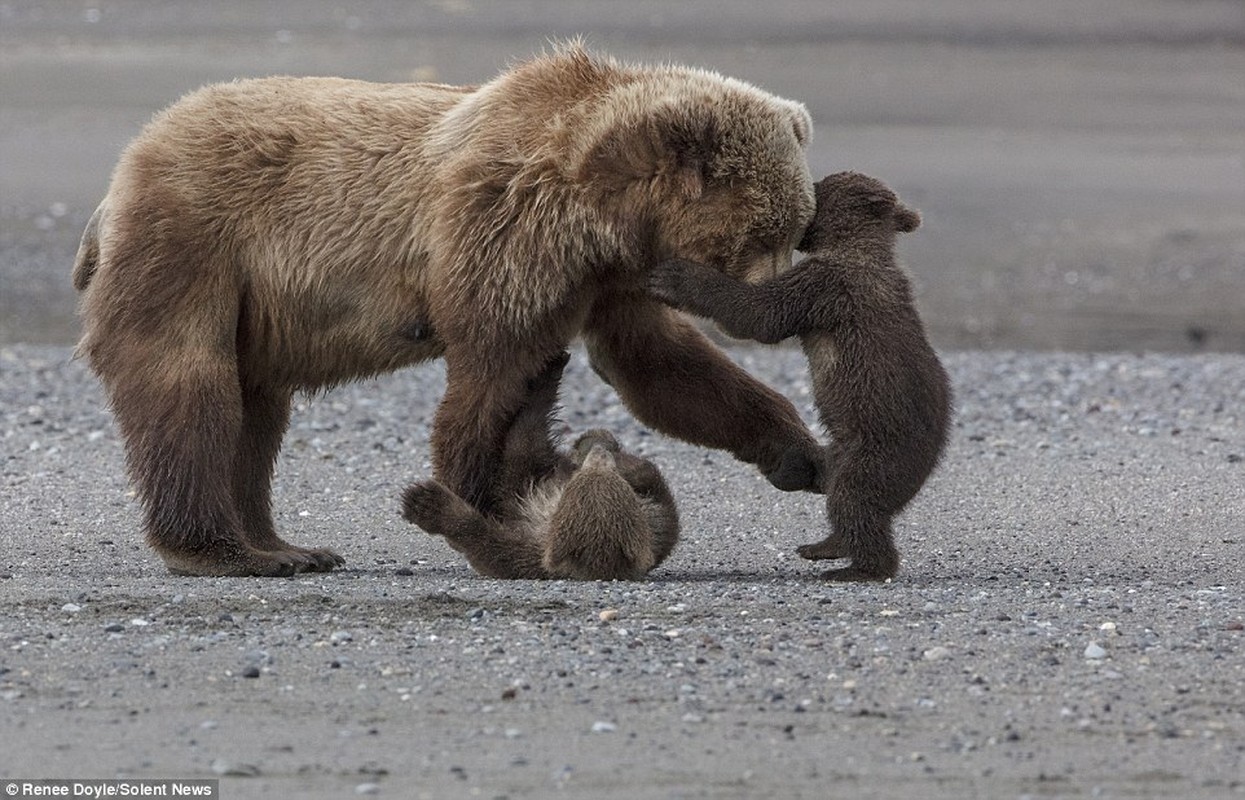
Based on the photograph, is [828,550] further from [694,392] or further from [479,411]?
[479,411]

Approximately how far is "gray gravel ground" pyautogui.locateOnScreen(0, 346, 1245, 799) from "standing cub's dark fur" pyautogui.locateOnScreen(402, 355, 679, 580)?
19 centimetres

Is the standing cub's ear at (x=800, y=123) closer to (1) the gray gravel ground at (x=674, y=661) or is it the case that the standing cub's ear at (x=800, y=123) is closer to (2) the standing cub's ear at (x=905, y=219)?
(2) the standing cub's ear at (x=905, y=219)

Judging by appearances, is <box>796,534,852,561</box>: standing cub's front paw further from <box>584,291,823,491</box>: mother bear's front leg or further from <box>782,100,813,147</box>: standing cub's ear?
<box>782,100,813,147</box>: standing cub's ear

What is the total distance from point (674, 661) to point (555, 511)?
1449mm

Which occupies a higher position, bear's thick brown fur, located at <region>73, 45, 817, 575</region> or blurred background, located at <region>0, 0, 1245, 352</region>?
bear's thick brown fur, located at <region>73, 45, 817, 575</region>

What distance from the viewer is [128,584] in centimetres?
729

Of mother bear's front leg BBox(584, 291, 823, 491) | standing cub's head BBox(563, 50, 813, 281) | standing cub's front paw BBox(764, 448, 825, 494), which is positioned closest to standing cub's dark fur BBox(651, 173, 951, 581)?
standing cub's head BBox(563, 50, 813, 281)

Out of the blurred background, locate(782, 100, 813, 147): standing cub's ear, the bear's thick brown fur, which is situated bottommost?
the blurred background

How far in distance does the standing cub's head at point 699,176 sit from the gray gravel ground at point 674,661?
4.13 ft

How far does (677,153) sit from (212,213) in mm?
1788

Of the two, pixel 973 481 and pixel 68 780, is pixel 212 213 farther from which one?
pixel 973 481

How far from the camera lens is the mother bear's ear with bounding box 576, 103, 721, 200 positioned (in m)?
7.25
